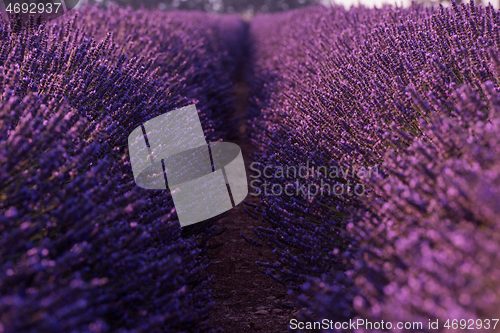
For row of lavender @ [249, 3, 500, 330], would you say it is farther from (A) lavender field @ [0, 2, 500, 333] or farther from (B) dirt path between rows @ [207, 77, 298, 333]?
(B) dirt path between rows @ [207, 77, 298, 333]

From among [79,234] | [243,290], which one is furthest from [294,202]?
[79,234]

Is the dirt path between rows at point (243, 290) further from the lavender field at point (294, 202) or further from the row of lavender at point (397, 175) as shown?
the row of lavender at point (397, 175)

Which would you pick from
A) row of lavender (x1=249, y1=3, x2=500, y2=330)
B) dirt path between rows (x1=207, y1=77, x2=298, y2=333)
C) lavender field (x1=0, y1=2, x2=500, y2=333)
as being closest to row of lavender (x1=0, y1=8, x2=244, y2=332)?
lavender field (x1=0, y1=2, x2=500, y2=333)

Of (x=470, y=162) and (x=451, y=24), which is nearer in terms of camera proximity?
(x=470, y=162)

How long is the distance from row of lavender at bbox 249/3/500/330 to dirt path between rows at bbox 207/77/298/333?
152 mm

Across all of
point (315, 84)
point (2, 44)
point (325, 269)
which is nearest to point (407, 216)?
point (325, 269)

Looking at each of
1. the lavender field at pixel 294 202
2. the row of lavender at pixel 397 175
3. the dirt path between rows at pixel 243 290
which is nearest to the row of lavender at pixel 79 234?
the lavender field at pixel 294 202

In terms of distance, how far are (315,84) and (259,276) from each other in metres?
1.79

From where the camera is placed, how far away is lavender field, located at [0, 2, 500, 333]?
1.28 m

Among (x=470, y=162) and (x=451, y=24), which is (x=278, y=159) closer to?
(x=470, y=162)

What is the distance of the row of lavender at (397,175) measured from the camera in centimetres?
123

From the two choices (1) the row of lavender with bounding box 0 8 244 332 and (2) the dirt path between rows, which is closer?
(1) the row of lavender with bounding box 0 8 244 332

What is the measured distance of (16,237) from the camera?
140 centimetres

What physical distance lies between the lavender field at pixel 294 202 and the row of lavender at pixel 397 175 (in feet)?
0.03
